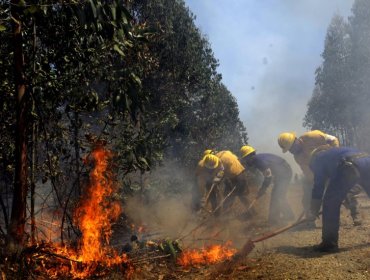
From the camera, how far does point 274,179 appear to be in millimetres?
9680

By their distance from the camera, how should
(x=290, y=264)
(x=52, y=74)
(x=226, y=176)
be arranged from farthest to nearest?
1. (x=226, y=176)
2. (x=52, y=74)
3. (x=290, y=264)

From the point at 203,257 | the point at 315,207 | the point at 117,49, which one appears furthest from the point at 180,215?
the point at 117,49

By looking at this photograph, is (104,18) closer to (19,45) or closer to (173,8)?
(19,45)

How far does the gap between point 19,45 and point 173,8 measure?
486 inches

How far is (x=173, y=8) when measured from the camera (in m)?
16.0

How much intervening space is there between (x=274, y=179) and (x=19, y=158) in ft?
22.3

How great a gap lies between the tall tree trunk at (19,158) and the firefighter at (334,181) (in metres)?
4.40

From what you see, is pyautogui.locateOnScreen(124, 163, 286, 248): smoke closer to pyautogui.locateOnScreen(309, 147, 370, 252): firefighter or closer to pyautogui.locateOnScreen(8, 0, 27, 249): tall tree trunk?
pyautogui.locateOnScreen(309, 147, 370, 252): firefighter

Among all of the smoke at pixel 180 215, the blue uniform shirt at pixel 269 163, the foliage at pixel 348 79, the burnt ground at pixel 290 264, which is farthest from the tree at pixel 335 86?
the burnt ground at pixel 290 264

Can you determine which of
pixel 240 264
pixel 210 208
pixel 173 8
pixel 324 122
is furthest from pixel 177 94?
pixel 324 122

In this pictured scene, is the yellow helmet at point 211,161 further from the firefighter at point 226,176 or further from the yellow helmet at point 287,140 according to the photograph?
the yellow helmet at point 287,140

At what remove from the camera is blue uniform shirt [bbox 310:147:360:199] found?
6.10 m

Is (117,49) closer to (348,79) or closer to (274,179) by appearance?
(274,179)

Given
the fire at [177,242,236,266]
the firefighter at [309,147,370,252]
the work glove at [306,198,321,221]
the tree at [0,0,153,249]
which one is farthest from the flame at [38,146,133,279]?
the work glove at [306,198,321,221]
